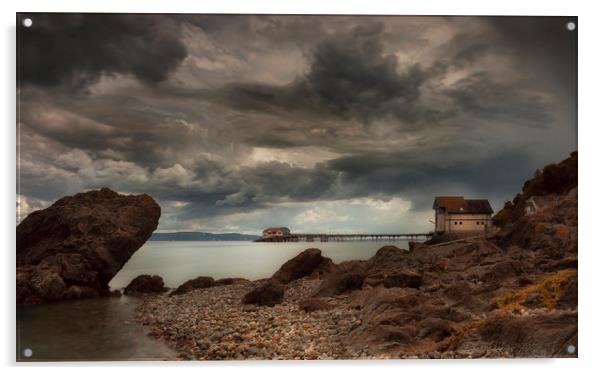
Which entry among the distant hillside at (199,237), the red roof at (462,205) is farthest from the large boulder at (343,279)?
the red roof at (462,205)

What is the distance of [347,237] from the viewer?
17.1 feet

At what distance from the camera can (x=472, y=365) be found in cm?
480

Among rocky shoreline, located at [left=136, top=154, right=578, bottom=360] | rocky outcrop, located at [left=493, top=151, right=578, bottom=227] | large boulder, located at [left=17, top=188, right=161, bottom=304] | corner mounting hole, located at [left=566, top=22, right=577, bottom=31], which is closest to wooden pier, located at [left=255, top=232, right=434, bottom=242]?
rocky shoreline, located at [left=136, top=154, right=578, bottom=360]

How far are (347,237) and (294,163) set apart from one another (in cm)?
100

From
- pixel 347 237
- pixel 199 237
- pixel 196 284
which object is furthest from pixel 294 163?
pixel 196 284

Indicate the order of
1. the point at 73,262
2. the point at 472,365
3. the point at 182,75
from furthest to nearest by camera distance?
the point at 73,262
the point at 182,75
the point at 472,365

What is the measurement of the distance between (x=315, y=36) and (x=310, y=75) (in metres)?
0.42

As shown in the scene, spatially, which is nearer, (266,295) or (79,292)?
(266,295)

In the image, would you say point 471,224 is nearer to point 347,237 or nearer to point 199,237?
point 347,237

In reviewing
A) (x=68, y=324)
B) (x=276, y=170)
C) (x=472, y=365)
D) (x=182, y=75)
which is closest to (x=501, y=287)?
(x=472, y=365)

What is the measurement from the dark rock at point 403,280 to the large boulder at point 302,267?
66cm

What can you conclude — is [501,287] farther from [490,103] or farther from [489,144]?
[490,103]

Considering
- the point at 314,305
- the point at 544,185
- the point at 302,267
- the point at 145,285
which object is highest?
the point at 544,185

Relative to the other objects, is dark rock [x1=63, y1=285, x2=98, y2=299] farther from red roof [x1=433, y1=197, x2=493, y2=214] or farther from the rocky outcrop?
the rocky outcrop
